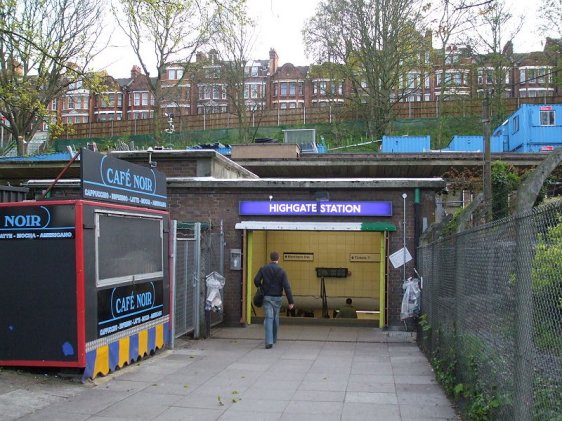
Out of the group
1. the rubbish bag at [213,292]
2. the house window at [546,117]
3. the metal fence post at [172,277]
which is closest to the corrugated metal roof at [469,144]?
the house window at [546,117]

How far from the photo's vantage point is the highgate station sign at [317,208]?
14.2 meters

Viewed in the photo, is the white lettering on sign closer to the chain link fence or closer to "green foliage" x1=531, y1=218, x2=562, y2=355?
the chain link fence

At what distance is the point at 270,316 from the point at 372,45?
31457 millimetres

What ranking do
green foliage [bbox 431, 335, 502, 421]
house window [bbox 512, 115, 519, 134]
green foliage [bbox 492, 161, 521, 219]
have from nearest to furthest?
1. green foliage [bbox 431, 335, 502, 421]
2. green foliage [bbox 492, 161, 521, 219]
3. house window [bbox 512, 115, 519, 134]

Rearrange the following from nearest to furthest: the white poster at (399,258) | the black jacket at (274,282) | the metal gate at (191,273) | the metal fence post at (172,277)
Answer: the metal fence post at (172,277) < the metal gate at (191,273) < the black jacket at (274,282) < the white poster at (399,258)

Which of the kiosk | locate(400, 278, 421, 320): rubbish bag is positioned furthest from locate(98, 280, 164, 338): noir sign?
locate(400, 278, 421, 320): rubbish bag

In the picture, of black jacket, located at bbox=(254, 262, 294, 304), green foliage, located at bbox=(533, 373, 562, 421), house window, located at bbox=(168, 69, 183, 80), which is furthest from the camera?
house window, located at bbox=(168, 69, 183, 80)

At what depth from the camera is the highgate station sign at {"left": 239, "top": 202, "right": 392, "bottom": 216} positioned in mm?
14188

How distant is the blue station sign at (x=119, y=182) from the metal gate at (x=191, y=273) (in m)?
0.96

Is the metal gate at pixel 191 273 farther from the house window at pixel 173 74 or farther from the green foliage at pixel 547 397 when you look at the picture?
the house window at pixel 173 74

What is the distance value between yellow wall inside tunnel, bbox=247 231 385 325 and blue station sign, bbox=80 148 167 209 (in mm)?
8206

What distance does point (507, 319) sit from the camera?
4668 mm

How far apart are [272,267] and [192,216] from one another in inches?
145

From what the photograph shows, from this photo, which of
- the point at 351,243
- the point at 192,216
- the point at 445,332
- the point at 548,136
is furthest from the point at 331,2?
the point at 445,332
